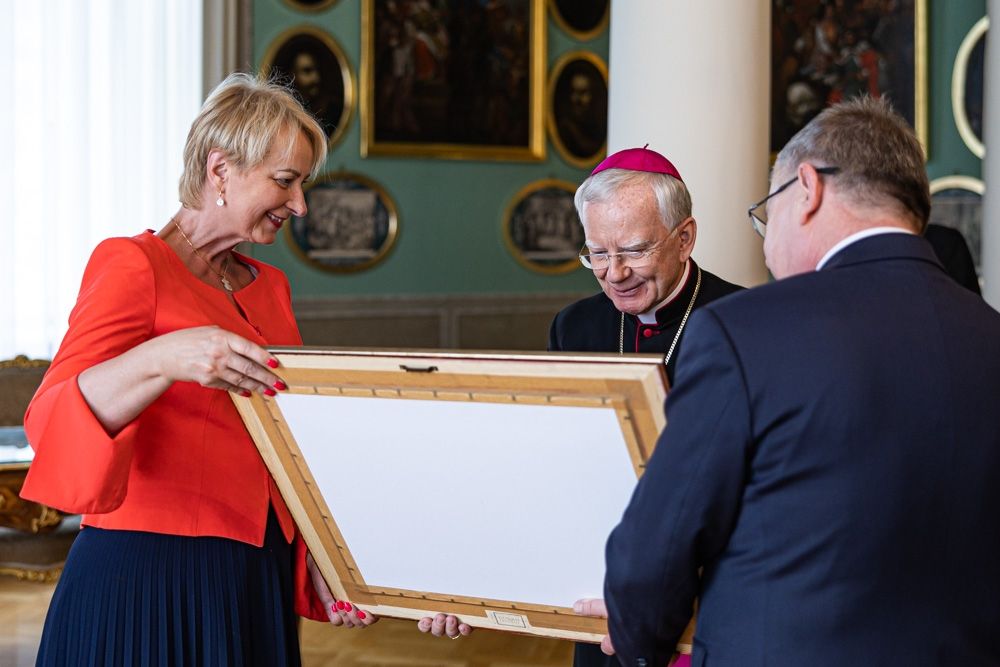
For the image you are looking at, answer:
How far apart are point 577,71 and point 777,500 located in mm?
10128

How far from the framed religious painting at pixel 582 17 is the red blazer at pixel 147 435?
30.1ft

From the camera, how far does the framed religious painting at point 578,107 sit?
37.1 ft

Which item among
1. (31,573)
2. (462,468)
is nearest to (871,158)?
(462,468)

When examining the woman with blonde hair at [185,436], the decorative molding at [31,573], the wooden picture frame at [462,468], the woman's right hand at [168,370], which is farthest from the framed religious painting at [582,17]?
the woman's right hand at [168,370]

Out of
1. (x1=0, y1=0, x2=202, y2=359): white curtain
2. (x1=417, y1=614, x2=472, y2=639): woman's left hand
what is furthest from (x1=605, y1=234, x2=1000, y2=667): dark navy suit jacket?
(x1=0, y1=0, x2=202, y2=359): white curtain

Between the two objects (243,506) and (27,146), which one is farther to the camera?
(27,146)

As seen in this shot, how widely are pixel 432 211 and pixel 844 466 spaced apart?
9.10 m

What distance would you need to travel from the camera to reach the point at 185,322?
98.3 inches

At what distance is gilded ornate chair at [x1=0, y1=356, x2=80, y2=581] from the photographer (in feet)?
19.0

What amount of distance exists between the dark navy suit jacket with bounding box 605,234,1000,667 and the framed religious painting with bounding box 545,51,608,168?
31.8 ft

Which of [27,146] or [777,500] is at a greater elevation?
[27,146]

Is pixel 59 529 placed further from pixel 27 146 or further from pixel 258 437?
pixel 258 437

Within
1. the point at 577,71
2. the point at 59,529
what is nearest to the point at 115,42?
the point at 59,529

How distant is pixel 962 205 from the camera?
10.9 m
